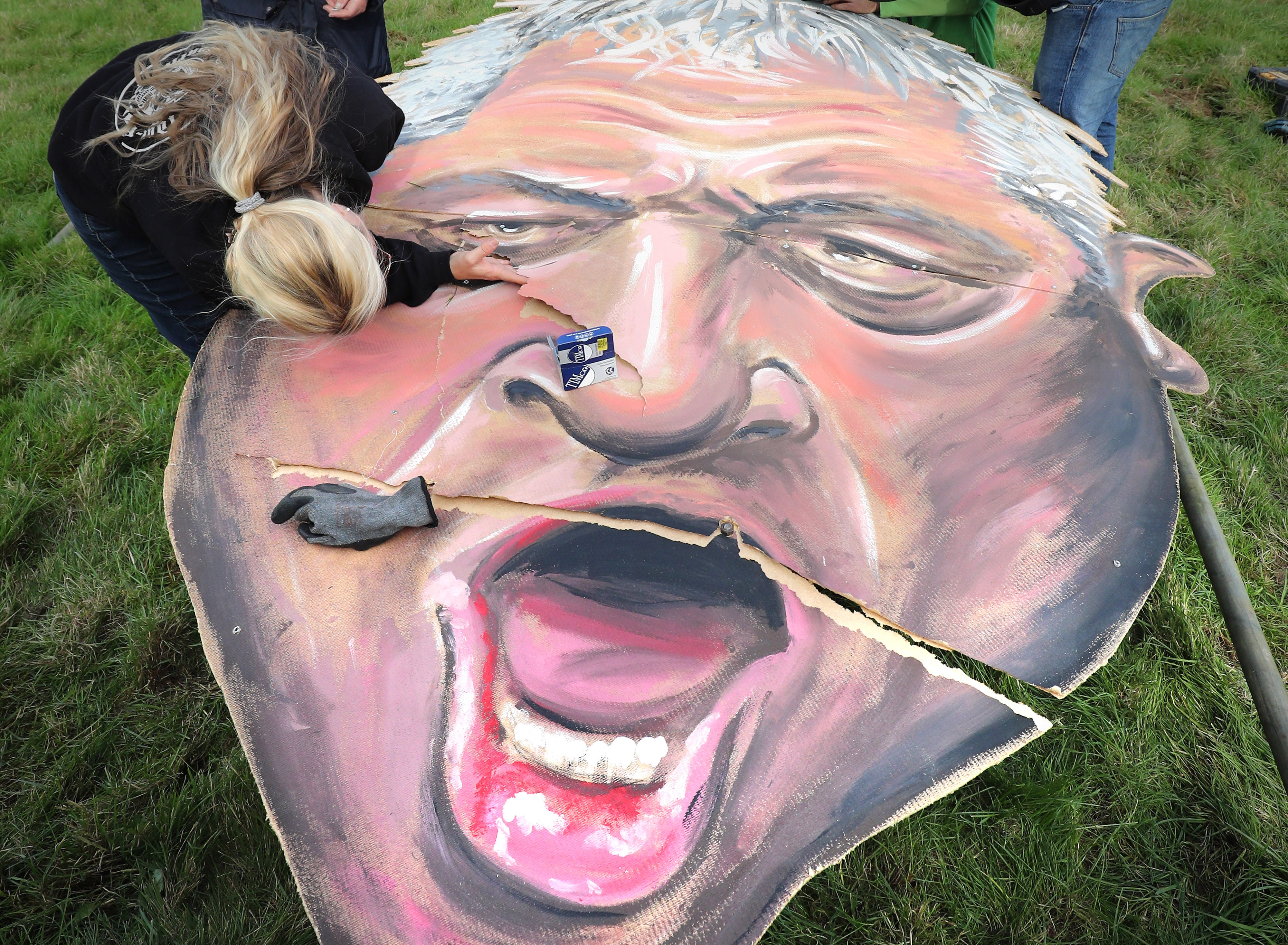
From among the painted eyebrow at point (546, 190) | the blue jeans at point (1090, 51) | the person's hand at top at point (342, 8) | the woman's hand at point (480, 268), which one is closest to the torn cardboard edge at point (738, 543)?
the woman's hand at point (480, 268)

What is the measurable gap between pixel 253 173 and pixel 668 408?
80 centimetres

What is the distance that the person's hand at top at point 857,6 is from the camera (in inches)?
88.8

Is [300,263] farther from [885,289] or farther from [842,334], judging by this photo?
[885,289]

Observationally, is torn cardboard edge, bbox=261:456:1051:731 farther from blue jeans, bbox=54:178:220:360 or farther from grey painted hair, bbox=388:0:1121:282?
grey painted hair, bbox=388:0:1121:282

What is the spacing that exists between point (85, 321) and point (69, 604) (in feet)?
4.53

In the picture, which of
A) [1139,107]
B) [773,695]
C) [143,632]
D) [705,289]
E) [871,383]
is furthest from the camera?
[1139,107]

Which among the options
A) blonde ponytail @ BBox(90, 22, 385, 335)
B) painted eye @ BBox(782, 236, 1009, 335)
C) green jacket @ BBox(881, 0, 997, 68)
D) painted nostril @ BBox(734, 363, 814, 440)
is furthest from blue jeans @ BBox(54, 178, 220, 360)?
green jacket @ BBox(881, 0, 997, 68)

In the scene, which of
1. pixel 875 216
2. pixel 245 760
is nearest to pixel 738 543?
pixel 875 216

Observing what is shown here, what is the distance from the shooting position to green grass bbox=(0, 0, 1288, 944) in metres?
1.36

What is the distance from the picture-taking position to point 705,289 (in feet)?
4.79

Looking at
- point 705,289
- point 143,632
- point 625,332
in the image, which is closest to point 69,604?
point 143,632

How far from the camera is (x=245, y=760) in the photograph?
161cm

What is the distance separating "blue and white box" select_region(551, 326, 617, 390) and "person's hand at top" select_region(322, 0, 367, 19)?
5.61ft

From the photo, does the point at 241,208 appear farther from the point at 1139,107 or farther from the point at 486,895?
the point at 1139,107
